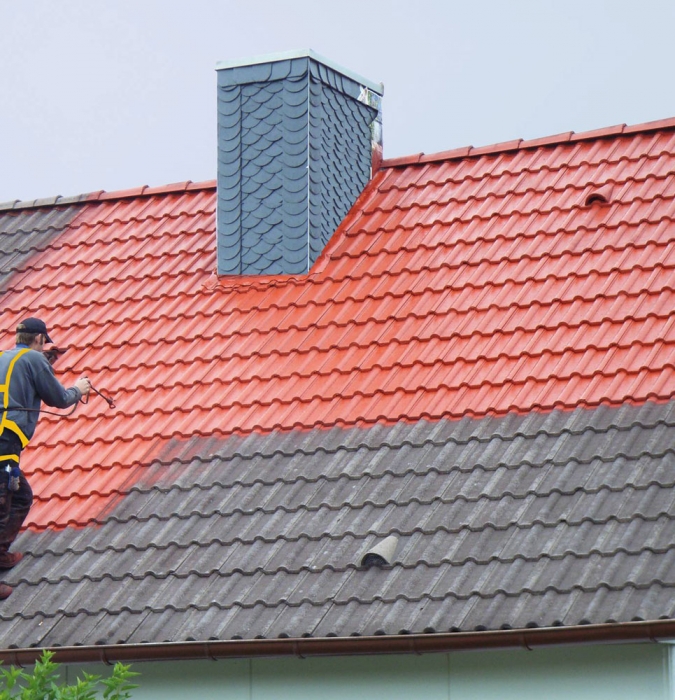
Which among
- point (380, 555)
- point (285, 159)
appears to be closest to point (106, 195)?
point (285, 159)

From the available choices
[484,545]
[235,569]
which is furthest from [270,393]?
[484,545]

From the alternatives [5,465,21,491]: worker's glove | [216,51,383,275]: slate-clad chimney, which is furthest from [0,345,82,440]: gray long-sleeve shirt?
[216,51,383,275]: slate-clad chimney

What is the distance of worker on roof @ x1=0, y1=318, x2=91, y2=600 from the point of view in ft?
32.5

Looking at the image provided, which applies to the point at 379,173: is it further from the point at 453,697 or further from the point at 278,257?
the point at 453,697

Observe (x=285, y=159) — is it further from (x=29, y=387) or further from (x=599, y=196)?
(x=29, y=387)

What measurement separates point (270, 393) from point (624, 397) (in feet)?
9.04

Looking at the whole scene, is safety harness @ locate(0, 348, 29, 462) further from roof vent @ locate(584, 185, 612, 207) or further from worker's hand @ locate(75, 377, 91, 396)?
roof vent @ locate(584, 185, 612, 207)

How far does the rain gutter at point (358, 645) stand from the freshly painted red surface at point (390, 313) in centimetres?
156

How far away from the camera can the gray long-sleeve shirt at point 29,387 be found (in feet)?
32.9

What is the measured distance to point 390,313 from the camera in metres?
11.5

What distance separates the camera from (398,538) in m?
8.99

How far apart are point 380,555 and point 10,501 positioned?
273 centimetres

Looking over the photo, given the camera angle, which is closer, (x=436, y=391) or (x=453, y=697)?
(x=453, y=697)

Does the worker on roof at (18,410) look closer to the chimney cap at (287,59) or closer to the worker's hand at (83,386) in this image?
the worker's hand at (83,386)
